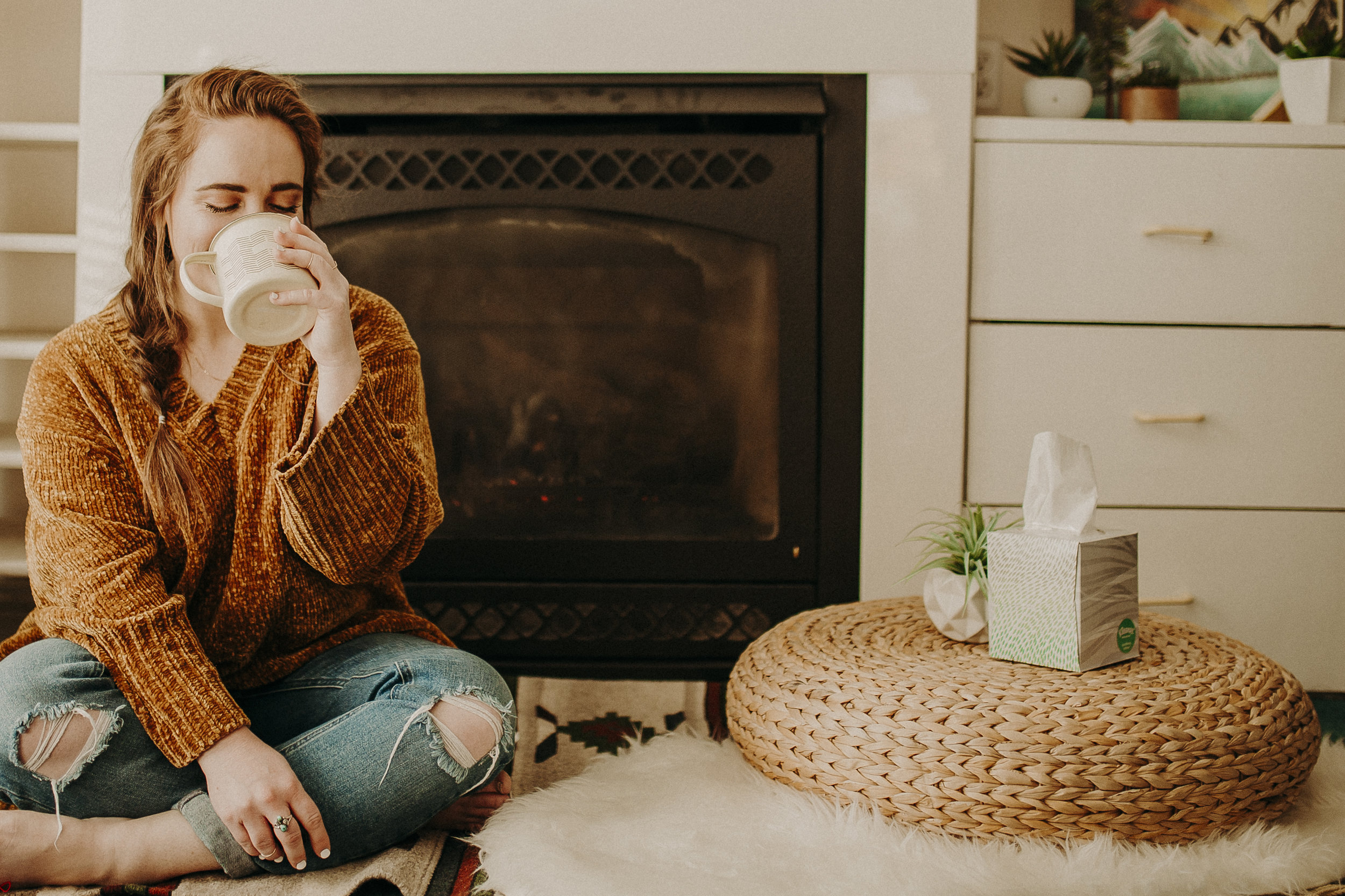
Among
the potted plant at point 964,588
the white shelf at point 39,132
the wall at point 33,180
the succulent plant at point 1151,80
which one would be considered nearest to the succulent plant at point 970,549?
the potted plant at point 964,588

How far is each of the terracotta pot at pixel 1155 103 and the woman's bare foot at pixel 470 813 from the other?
1294mm

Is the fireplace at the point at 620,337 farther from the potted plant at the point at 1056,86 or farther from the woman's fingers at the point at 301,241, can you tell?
the woman's fingers at the point at 301,241

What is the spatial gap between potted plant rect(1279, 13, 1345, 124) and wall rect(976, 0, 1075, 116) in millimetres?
360

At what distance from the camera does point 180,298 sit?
3.24 feet

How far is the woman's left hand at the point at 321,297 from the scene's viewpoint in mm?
822

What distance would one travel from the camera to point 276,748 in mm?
899

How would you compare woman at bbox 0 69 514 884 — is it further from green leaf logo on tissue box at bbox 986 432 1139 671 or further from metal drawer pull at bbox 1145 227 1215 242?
metal drawer pull at bbox 1145 227 1215 242

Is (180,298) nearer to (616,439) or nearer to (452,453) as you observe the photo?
(452,453)

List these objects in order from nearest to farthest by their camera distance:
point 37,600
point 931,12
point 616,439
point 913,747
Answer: point 913,747
point 37,600
point 931,12
point 616,439

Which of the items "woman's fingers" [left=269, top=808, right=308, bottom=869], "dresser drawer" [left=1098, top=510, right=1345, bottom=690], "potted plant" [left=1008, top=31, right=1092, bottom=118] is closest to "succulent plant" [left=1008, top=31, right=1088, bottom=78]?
"potted plant" [left=1008, top=31, right=1092, bottom=118]

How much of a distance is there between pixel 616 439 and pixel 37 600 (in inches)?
28.4

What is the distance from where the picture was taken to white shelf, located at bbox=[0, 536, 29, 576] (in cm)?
139

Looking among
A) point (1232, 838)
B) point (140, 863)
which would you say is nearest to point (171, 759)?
point (140, 863)

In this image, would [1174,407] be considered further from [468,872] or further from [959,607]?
[468,872]
